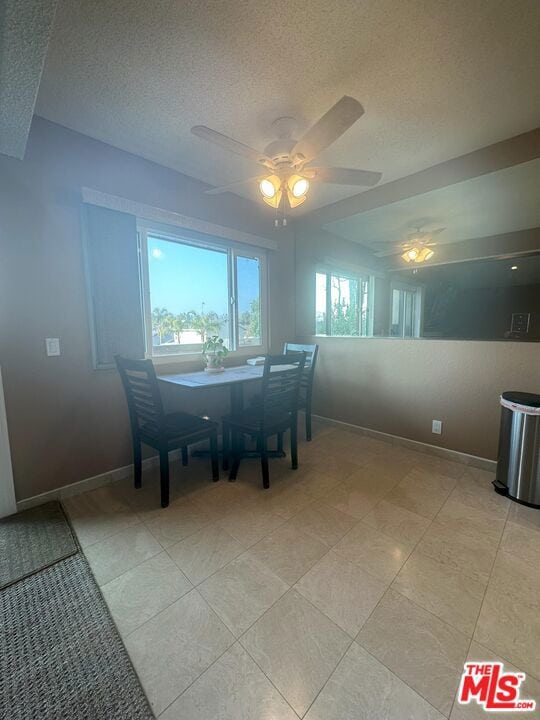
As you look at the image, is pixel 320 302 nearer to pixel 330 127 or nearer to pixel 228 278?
pixel 228 278

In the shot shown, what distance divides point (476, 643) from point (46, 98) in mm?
3453

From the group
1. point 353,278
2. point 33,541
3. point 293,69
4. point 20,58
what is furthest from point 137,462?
point 353,278

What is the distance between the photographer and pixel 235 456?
7.54ft

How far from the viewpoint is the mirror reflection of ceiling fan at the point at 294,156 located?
1470 mm

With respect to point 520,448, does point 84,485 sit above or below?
below

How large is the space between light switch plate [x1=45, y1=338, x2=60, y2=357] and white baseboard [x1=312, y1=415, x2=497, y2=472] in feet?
9.14

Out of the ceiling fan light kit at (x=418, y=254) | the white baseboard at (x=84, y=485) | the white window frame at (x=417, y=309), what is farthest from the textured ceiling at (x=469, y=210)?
the white baseboard at (x=84, y=485)

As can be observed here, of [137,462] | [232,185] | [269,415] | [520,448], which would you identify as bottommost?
[137,462]

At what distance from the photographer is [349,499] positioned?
2.01 metres

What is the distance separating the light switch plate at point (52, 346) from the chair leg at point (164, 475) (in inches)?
39.4

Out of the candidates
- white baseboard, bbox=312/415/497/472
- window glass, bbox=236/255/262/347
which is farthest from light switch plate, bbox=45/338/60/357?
white baseboard, bbox=312/415/497/472

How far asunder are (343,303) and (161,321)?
6.90ft

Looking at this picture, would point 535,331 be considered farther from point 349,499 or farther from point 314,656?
point 314,656

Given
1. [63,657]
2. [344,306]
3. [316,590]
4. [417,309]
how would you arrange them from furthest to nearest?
[344,306]
[417,309]
[316,590]
[63,657]
